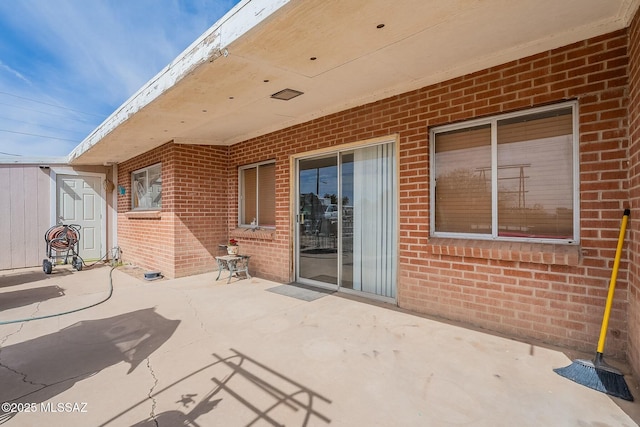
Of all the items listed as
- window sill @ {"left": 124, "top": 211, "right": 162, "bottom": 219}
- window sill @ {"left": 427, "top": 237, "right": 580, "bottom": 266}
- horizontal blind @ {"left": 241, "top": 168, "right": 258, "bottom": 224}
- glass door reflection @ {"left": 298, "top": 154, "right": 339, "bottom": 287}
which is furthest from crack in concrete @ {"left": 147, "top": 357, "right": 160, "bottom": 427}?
window sill @ {"left": 124, "top": 211, "right": 162, "bottom": 219}

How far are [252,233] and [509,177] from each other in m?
4.55

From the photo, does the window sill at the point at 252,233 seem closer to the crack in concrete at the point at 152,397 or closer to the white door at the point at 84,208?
the crack in concrete at the point at 152,397

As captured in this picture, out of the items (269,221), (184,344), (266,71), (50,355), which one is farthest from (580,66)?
(50,355)

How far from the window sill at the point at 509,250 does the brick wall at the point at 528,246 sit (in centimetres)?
1

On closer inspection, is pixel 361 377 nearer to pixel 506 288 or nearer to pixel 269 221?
pixel 506 288

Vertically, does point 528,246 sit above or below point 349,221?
below

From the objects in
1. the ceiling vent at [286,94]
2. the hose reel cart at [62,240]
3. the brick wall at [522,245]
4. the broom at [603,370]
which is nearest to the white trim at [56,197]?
the hose reel cart at [62,240]

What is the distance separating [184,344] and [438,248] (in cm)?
296

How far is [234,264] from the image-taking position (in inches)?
239

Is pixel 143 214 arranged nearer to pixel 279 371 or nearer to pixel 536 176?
pixel 279 371

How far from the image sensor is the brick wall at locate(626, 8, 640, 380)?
2.29 metres

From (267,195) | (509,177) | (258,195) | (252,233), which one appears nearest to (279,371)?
(509,177)

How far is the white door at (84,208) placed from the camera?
833 cm

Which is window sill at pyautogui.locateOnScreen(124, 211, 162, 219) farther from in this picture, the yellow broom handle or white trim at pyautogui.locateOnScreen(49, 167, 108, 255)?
the yellow broom handle
